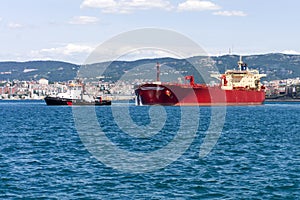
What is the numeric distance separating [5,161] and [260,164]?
13175 mm

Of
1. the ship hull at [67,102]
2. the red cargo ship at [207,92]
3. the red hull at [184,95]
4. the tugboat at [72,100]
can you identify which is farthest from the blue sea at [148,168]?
the tugboat at [72,100]

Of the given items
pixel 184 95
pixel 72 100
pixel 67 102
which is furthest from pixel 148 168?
pixel 67 102

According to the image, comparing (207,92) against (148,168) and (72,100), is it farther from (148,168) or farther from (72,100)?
(148,168)

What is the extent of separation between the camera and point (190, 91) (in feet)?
388

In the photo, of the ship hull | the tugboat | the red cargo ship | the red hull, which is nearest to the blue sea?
the red hull

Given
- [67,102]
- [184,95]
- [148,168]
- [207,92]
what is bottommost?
[148,168]

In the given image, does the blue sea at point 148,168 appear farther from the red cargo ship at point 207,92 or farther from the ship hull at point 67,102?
the ship hull at point 67,102

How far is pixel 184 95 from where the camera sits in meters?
117

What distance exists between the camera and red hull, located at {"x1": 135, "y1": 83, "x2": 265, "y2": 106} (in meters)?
115

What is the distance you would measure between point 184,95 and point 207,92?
6.22 metres

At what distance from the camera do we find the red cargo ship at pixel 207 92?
115250mm

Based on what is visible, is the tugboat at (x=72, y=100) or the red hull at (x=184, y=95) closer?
the red hull at (x=184, y=95)

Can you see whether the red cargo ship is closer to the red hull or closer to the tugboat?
the red hull

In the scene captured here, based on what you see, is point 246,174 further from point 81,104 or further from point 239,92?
point 81,104
